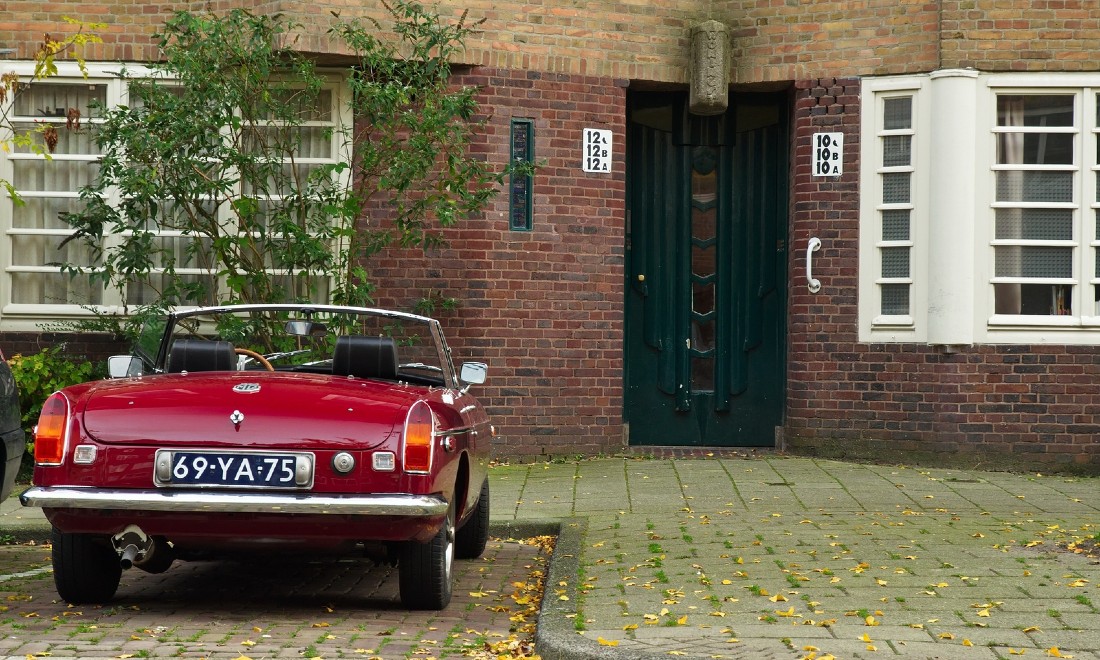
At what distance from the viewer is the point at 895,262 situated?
12.5m

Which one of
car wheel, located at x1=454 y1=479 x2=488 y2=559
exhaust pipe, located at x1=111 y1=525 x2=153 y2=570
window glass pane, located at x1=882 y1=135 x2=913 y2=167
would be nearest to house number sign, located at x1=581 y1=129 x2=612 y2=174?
window glass pane, located at x1=882 y1=135 x2=913 y2=167

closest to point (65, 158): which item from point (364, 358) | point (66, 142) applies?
point (66, 142)

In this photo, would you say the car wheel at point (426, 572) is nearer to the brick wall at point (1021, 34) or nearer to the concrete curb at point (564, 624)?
the concrete curb at point (564, 624)

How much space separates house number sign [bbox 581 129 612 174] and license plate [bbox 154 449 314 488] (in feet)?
23.9

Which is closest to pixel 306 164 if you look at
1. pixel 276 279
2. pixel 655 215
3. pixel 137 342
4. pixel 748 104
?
pixel 276 279

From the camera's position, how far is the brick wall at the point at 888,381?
40.2ft

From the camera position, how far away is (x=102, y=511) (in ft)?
19.2

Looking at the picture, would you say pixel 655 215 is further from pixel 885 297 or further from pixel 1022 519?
pixel 1022 519

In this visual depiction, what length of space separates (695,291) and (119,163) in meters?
5.19

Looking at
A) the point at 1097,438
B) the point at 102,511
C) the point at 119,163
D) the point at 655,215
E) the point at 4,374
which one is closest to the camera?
the point at 102,511

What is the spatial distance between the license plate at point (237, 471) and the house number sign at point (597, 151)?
7282mm

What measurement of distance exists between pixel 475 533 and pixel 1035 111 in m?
6.96

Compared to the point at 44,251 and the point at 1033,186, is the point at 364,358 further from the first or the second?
the point at 1033,186

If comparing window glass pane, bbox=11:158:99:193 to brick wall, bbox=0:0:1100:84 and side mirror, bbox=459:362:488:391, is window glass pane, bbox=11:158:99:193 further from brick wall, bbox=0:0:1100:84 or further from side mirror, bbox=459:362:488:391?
side mirror, bbox=459:362:488:391
